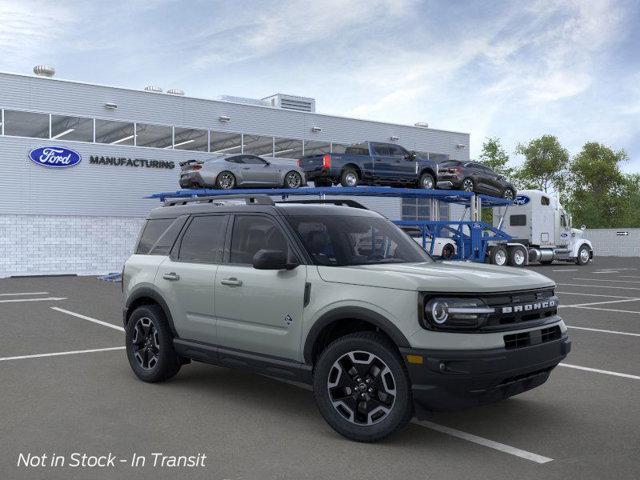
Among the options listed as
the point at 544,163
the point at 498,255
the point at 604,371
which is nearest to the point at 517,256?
the point at 498,255

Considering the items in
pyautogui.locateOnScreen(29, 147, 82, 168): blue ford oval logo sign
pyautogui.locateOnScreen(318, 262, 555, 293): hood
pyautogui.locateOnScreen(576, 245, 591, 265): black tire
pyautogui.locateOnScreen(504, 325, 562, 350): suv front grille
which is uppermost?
pyautogui.locateOnScreen(29, 147, 82, 168): blue ford oval logo sign

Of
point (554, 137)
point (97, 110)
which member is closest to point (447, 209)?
point (97, 110)

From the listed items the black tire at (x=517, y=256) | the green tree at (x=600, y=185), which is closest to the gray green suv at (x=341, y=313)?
the black tire at (x=517, y=256)

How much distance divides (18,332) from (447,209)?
31259 mm

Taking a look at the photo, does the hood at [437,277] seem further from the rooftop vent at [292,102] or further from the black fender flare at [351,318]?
the rooftop vent at [292,102]

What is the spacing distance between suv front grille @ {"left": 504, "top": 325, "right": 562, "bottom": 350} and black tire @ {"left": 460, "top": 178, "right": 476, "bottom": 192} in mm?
19683

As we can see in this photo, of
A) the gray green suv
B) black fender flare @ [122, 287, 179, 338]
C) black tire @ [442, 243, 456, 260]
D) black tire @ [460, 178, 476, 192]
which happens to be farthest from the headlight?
black tire @ [442, 243, 456, 260]

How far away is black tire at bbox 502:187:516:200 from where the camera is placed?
27205 mm

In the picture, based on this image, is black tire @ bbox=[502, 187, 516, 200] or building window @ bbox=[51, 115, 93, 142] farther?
building window @ bbox=[51, 115, 93, 142]

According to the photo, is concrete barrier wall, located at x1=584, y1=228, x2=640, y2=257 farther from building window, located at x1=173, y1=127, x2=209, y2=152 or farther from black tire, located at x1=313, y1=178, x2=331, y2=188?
black tire, located at x1=313, y1=178, x2=331, y2=188

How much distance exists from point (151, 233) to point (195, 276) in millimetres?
1192

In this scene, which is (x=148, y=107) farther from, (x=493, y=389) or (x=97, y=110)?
(x=493, y=389)

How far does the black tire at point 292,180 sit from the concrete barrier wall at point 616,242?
3494cm

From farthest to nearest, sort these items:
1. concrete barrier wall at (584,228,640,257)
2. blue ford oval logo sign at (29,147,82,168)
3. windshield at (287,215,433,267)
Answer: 1. concrete barrier wall at (584,228,640,257)
2. blue ford oval logo sign at (29,147,82,168)
3. windshield at (287,215,433,267)
